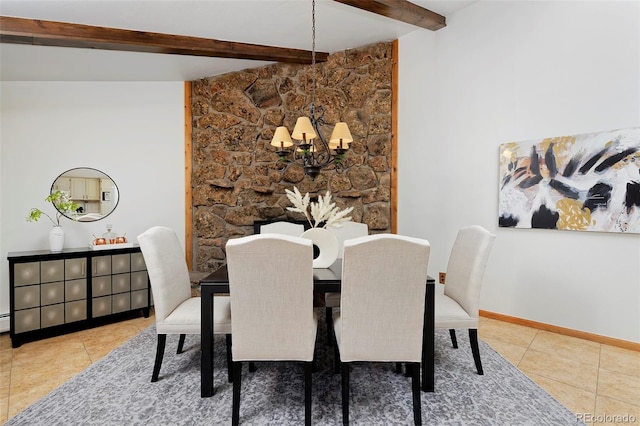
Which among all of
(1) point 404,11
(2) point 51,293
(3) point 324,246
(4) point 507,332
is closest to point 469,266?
(3) point 324,246

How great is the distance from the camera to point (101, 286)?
2963 mm

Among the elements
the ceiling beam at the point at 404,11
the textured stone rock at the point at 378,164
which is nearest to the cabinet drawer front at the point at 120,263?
the textured stone rock at the point at 378,164

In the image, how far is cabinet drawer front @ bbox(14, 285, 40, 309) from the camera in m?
2.57

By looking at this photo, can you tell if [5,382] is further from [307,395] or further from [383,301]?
[383,301]

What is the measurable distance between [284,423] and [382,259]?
0.98 m

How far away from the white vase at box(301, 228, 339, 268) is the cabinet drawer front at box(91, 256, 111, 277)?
7.27 feet

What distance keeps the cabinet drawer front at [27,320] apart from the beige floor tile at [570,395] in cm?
388

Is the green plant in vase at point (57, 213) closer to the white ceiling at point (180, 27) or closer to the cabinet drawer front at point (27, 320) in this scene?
the cabinet drawer front at point (27, 320)

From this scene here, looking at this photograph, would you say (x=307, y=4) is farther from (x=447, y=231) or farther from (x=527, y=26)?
(x=447, y=231)

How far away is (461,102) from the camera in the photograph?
3180 mm

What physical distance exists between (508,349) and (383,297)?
1623mm

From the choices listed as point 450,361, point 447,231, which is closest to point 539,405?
point 450,361

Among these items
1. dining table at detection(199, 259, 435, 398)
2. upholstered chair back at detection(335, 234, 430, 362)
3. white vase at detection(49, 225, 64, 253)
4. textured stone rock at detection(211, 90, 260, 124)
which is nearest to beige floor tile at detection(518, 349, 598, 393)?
dining table at detection(199, 259, 435, 398)

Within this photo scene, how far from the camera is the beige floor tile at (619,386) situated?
5.88ft
